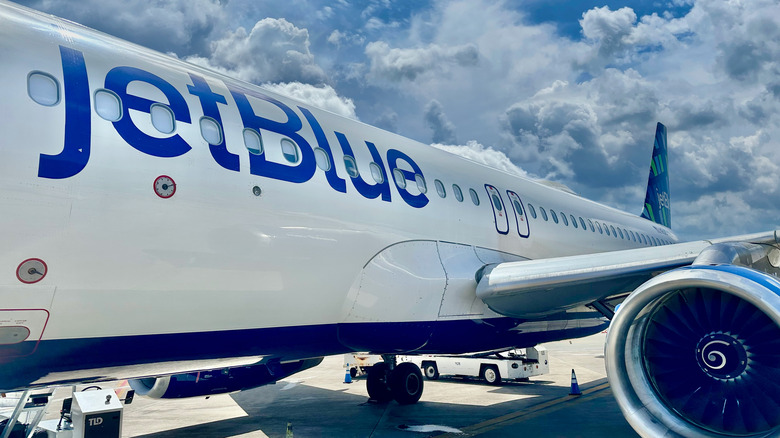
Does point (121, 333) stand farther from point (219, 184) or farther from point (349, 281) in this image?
point (349, 281)

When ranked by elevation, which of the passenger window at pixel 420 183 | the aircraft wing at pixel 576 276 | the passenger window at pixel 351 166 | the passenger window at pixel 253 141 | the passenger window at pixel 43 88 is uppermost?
the passenger window at pixel 420 183

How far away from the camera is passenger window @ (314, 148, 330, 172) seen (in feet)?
19.5

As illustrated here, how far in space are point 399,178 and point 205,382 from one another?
416cm

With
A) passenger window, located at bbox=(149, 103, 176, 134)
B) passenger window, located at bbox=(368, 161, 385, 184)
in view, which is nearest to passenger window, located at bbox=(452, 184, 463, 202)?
passenger window, located at bbox=(368, 161, 385, 184)

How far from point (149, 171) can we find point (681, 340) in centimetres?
479

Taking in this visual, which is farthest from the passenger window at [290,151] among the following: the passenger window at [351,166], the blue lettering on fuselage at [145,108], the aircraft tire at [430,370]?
the aircraft tire at [430,370]

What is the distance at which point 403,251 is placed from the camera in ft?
21.8

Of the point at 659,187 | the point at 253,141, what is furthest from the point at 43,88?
the point at 659,187

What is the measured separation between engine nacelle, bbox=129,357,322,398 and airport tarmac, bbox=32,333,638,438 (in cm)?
110

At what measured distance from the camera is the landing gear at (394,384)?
476 inches

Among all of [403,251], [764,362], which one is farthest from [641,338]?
[403,251]

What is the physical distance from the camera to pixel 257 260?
5043 millimetres

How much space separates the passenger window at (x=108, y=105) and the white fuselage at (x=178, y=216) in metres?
0.04

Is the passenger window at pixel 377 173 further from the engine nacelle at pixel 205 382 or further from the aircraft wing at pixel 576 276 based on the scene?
the engine nacelle at pixel 205 382
